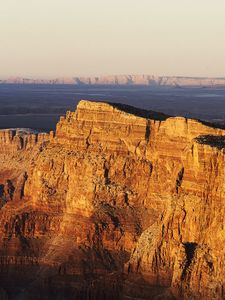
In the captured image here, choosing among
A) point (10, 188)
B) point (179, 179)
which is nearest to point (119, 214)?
point (179, 179)

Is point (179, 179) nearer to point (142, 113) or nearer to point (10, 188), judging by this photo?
point (142, 113)

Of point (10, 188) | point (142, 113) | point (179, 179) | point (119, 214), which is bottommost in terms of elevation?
point (10, 188)

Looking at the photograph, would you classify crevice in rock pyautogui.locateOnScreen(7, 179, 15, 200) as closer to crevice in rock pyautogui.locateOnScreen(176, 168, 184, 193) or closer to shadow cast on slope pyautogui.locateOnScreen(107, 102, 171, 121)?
shadow cast on slope pyautogui.locateOnScreen(107, 102, 171, 121)

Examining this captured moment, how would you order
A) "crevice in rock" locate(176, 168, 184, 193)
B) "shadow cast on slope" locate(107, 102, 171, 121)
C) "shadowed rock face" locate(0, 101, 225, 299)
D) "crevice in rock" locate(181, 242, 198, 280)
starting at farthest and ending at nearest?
"shadow cast on slope" locate(107, 102, 171, 121)
"crevice in rock" locate(176, 168, 184, 193)
"shadowed rock face" locate(0, 101, 225, 299)
"crevice in rock" locate(181, 242, 198, 280)

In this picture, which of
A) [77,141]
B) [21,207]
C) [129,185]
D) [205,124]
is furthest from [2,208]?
[205,124]

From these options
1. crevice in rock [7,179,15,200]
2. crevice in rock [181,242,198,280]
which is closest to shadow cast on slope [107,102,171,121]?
crevice in rock [181,242,198,280]

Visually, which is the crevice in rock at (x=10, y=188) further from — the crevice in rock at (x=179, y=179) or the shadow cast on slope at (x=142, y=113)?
the crevice in rock at (x=179, y=179)

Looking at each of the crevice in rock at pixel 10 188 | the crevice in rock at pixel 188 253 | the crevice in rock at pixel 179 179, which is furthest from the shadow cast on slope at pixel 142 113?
the crevice in rock at pixel 10 188

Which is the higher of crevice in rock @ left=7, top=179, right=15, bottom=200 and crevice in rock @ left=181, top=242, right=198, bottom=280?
crevice in rock @ left=181, top=242, right=198, bottom=280
